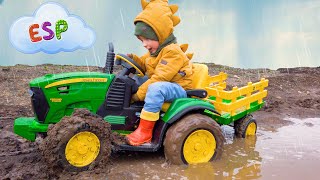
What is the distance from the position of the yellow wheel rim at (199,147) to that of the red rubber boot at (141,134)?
46 centimetres

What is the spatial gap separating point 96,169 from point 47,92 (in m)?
1.07

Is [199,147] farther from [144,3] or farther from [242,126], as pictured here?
[144,3]

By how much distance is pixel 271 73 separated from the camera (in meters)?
14.3

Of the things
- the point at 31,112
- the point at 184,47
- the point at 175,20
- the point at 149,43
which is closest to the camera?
the point at 149,43

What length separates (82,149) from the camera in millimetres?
4445

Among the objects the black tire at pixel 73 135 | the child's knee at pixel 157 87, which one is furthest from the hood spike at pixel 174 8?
the black tire at pixel 73 135

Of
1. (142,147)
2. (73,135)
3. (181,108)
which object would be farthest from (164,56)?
(73,135)

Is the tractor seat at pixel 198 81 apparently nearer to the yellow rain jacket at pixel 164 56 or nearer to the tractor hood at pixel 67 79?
the yellow rain jacket at pixel 164 56

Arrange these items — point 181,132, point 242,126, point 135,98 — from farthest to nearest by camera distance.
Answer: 1. point 242,126
2. point 135,98
3. point 181,132

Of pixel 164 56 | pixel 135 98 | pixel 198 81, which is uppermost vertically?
pixel 164 56

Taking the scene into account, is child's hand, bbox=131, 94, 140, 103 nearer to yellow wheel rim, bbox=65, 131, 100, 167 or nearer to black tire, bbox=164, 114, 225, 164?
black tire, bbox=164, 114, 225, 164

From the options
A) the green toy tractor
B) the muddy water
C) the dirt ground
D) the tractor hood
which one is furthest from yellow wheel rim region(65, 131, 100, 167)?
the tractor hood

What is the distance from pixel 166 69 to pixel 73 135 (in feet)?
4.53

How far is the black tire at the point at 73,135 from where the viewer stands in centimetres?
432
